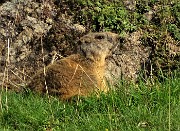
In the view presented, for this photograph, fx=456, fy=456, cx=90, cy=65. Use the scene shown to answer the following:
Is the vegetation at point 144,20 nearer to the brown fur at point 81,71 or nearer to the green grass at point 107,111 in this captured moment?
the brown fur at point 81,71

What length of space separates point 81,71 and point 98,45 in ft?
1.69

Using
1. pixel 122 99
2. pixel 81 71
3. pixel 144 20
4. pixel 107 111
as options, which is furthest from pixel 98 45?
pixel 107 111

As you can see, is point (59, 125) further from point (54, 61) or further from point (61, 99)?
point (54, 61)

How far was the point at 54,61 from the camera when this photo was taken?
691cm

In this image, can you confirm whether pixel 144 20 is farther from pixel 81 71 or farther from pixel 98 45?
pixel 81 71

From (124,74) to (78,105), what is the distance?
1.52m

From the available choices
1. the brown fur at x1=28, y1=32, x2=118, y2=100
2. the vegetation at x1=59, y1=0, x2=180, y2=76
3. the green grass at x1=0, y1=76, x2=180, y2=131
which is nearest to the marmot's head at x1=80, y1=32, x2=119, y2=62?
the brown fur at x1=28, y1=32, x2=118, y2=100

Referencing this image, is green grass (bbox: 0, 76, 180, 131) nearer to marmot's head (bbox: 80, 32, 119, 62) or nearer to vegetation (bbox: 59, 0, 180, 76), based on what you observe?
marmot's head (bbox: 80, 32, 119, 62)

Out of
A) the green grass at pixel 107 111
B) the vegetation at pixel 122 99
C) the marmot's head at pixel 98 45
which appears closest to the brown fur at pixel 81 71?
the marmot's head at pixel 98 45

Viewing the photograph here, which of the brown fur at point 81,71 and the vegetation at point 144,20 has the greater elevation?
the vegetation at point 144,20

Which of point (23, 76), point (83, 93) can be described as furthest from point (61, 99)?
point (23, 76)

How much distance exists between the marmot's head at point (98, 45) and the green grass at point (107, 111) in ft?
3.18

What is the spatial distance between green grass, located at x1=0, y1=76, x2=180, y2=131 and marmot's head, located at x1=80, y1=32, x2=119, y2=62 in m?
0.97

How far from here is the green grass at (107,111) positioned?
4574 mm
